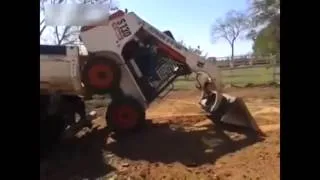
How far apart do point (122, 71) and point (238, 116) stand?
1215mm

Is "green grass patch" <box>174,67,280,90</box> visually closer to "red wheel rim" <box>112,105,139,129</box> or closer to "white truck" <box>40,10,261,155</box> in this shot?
"white truck" <box>40,10,261,155</box>

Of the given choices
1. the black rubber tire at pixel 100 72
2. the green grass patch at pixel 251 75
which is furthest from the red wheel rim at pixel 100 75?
the green grass patch at pixel 251 75

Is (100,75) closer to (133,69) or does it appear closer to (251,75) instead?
(133,69)

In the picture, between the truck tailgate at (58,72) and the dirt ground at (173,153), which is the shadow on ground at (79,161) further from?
the truck tailgate at (58,72)

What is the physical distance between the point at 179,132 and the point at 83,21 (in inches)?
55.7

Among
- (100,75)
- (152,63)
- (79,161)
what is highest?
(152,63)

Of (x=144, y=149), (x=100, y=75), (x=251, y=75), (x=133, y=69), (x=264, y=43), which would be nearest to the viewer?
(x=144, y=149)

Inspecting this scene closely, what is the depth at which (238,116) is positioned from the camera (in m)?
4.89

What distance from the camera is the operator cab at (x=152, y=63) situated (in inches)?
192

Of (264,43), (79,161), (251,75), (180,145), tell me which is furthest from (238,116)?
(251,75)

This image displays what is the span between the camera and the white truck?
448 centimetres

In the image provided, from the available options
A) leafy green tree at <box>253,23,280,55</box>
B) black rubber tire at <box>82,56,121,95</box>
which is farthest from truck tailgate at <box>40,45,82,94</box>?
leafy green tree at <box>253,23,280,55</box>
